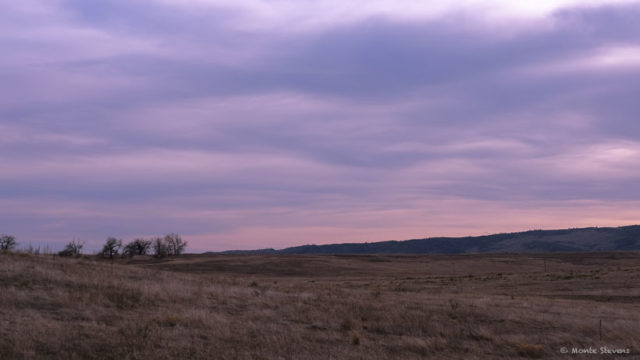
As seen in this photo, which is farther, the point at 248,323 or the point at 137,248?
the point at 137,248

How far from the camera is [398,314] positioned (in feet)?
61.6

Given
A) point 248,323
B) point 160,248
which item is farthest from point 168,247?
point 248,323

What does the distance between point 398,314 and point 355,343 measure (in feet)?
13.0

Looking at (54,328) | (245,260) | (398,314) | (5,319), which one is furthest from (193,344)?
(245,260)

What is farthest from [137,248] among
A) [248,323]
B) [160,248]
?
[248,323]

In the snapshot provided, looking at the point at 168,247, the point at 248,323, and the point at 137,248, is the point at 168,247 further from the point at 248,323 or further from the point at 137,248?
the point at 248,323

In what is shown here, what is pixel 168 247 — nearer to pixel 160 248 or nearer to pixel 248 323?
pixel 160 248

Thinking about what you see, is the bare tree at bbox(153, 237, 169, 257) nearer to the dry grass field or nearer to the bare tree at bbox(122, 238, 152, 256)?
the bare tree at bbox(122, 238, 152, 256)

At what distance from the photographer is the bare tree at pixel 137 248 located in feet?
326

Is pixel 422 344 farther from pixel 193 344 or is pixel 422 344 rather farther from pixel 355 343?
pixel 193 344

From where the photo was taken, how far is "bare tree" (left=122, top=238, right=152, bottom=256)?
99.3 meters

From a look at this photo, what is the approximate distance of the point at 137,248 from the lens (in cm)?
10288

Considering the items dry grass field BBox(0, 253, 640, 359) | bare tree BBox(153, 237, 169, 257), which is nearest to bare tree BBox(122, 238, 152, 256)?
bare tree BBox(153, 237, 169, 257)

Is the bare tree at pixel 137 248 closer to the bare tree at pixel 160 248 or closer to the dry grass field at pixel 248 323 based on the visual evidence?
the bare tree at pixel 160 248
